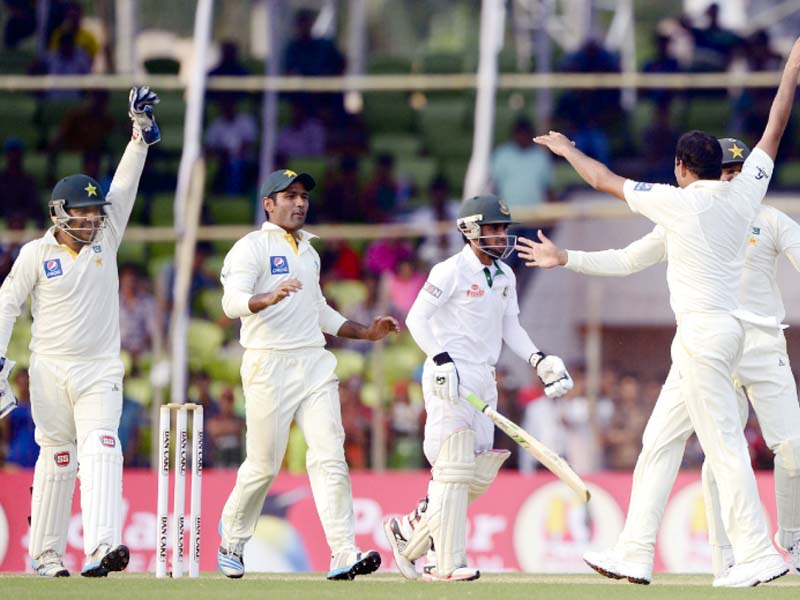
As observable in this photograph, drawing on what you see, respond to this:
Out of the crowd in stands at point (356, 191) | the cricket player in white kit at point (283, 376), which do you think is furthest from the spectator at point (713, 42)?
the cricket player in white kit at point (283, 376)

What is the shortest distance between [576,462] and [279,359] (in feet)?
16.8

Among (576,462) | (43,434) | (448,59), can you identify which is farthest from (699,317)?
(448,59)

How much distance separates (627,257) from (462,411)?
1.18 meters

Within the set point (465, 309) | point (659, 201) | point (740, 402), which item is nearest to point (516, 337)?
point (465, 309)

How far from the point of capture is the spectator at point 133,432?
563 inches

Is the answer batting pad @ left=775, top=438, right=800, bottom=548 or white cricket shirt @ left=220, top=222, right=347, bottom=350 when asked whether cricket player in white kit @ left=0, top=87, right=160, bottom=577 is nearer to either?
white cricket shirt @ left=220, top=222, right=347, bottom=350

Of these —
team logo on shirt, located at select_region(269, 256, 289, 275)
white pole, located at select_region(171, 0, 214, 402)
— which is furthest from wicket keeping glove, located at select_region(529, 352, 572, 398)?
white pole, located at select_region(171, 0, 214, 402)

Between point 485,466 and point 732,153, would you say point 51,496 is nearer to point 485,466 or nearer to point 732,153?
point 485,466

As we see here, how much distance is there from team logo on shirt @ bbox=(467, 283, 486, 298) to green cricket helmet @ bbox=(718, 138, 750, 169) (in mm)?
1448

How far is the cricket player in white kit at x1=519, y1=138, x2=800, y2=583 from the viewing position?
8914 millimetres

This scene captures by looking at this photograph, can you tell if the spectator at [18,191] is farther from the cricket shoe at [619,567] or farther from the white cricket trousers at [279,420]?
the cricket shoe at [619,567]

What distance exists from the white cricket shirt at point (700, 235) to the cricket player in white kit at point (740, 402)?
389 mm

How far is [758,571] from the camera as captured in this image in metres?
8.58

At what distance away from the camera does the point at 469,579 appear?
9.23m
